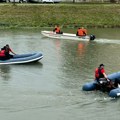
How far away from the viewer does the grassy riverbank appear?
55781mm

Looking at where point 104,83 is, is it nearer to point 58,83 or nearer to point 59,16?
point 58,83

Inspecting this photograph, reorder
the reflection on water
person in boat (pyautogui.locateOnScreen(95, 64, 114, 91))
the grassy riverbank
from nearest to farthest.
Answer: person in boat (pyautogui.locateOnScreen(95, 64, 114, 91)) < the reflection on water < the grassy riverbank

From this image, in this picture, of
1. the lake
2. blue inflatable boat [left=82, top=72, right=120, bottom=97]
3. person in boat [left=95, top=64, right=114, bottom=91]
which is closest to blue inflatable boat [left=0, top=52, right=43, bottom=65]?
the lake

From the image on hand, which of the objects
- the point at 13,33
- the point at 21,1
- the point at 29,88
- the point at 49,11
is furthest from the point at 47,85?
the point at 21,1

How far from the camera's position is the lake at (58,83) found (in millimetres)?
19172

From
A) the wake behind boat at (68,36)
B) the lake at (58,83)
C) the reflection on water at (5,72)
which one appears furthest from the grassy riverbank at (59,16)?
the reflection on water at (5,72)

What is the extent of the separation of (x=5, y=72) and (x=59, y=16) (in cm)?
3237

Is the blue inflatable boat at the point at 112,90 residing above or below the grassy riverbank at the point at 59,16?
below

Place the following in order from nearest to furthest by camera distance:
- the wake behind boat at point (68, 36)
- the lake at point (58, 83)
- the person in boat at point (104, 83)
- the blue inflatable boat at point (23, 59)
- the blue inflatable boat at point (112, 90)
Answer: the lake at point (58, 83) → the blue inflatable boat at point (112, 90) → the person in boat at point (104, 83) → the blue inflatable boat at point (23, 59) → the wake behind boat at point (68, 36)

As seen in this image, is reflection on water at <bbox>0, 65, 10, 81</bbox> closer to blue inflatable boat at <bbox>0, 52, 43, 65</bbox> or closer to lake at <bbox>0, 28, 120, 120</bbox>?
lake at <bbox>0, 28, 120, 120</bbox>

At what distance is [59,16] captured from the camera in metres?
58.4

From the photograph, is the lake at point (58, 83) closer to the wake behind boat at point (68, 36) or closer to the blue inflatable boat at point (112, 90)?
the blue inflatable boat at point (112, 90)

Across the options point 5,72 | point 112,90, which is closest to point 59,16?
point 5,72

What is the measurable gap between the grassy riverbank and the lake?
15461mm
